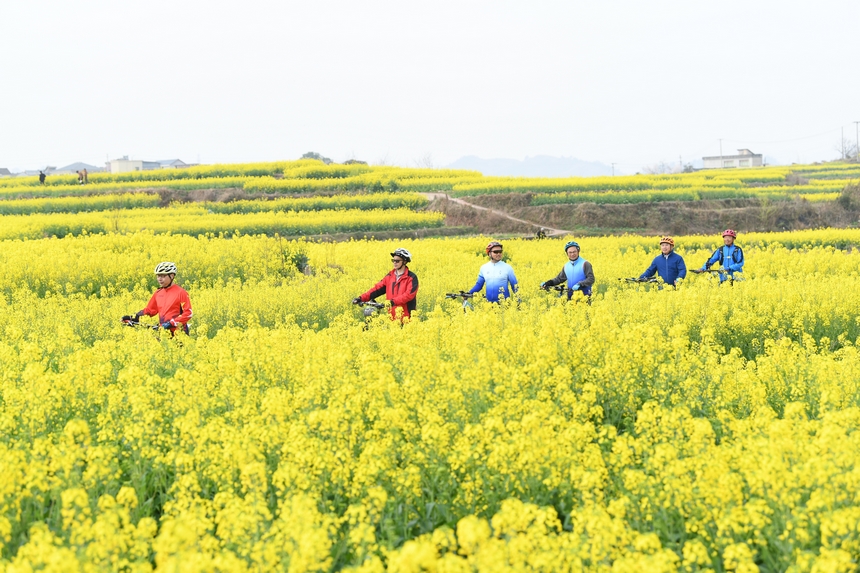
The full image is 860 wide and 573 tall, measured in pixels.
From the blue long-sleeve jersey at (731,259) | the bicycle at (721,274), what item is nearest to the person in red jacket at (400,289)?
the bicycle at (721,274)

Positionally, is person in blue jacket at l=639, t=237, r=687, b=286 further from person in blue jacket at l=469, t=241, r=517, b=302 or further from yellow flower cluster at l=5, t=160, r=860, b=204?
yellow flower cluster at l=5, t=160, r=860, b=204

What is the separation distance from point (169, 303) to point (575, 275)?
6357 mm

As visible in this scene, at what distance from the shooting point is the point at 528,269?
66.8 feet

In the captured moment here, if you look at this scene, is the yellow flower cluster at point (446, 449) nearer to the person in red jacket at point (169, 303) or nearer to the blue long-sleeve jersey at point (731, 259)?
the person in red jacket at point (169, 303)

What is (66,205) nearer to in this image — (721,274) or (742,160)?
(721,274)

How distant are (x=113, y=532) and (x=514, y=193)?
4088 centimetres

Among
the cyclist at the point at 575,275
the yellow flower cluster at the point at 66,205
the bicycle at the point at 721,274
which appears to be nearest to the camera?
the cyclist at the point at 575,275

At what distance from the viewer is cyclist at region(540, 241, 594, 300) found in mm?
12383

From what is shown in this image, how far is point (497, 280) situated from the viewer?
12.1 metres

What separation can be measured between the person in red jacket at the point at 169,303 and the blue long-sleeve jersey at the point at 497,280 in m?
4.34

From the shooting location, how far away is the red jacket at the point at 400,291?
11.2 metres

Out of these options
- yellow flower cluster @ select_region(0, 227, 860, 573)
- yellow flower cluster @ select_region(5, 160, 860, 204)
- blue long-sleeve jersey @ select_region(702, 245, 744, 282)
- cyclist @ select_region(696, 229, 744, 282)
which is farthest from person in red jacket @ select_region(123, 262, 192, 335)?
yellow flower cluster @ select_region(5, 160, 860, 204)

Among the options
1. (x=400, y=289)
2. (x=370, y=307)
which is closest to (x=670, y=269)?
(x=400, y=289)

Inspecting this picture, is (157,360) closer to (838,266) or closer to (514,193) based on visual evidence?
(838,266)
